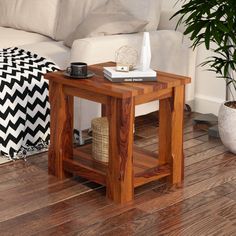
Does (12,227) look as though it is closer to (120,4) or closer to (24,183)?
(24,183)

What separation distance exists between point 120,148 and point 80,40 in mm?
1006

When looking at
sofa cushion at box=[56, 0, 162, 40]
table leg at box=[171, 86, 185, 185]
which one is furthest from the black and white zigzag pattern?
table leg at box=[171, 86, 185, 185]

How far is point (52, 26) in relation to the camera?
413 cm

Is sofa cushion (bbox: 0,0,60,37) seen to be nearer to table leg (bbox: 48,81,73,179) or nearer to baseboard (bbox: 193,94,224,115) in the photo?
baseboard (bbox: 193,94,224,115)

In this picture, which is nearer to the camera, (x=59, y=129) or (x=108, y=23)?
(x=59, y=129)

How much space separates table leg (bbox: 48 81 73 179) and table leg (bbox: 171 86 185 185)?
519 millimetres

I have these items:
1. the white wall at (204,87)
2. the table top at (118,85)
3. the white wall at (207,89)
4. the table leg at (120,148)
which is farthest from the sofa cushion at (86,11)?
the table leg at (120,148)

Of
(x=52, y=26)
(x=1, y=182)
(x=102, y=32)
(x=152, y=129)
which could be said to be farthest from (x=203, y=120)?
(x=1, y=182)

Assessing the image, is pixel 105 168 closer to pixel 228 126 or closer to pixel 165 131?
pixel 165 131

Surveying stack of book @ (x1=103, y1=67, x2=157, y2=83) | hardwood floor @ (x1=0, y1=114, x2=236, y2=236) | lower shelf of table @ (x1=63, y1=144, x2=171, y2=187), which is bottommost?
hardwood floor @ (x1=0, y1=114, x2=236, y2=236)

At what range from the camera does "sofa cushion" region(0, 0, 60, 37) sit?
4137 millimetres

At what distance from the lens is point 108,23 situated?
3.57 m

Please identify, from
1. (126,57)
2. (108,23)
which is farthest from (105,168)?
(108,23)

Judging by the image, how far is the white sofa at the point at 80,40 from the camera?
3.44 meters
